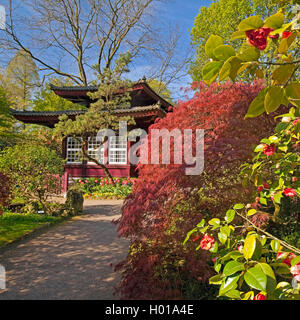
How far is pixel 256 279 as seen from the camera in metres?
0.78

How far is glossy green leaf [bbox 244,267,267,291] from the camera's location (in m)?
0.76

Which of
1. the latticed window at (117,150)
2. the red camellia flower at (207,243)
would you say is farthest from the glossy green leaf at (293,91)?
the latticed window at (117,150)

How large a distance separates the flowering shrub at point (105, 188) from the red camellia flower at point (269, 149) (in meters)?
9.89

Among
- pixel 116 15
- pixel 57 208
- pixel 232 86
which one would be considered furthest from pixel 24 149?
pixel 116 15

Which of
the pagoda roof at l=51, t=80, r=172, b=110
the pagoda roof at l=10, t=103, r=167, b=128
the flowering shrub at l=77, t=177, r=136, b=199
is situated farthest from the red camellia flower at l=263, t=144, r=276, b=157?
the pagoda roof at l=51, t=80, r=172, b=110

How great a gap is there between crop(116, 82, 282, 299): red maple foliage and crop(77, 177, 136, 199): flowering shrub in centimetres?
839

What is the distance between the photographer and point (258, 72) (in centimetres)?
86

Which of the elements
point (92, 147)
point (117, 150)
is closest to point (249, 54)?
point (117, 150)

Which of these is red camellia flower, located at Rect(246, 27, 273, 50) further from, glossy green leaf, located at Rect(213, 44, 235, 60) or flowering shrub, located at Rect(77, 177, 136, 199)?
flowering shrub, located at Rect(77, 177, 136, 199)

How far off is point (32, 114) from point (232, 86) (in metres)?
13.9

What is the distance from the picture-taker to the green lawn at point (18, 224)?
→ 5.15 meters

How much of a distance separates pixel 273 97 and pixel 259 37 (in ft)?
0.67

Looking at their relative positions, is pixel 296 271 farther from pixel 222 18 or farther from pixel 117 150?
pixel 222 18

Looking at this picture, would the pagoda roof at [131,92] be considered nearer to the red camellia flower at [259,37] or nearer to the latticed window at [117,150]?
the latticed window at [117,150]
